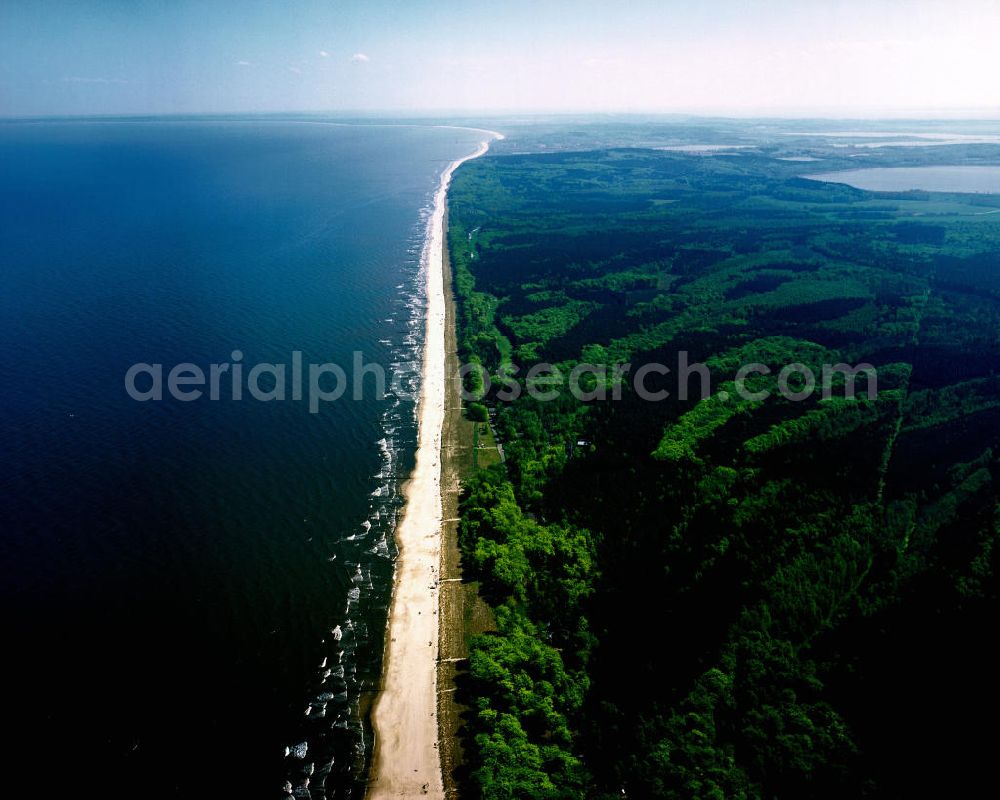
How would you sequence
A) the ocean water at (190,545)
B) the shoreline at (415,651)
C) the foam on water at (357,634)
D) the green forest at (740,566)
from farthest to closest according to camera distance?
the ocean water at (190,545), the foam on water at (357,634), the shoreline at (415,651), the green forest at (740,566)

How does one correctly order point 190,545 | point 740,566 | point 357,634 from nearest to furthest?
1. point 357,634
2. point 740,566
3. point 190,545

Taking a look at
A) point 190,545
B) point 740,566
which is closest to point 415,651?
point 190,545

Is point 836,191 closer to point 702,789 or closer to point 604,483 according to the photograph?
point 604,483

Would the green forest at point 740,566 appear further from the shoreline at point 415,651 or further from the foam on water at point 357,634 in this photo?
the foam on water at point 357,634

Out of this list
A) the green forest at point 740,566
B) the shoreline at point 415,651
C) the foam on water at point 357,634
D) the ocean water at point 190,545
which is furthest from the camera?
the ocean water at point 190,545

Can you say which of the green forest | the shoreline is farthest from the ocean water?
the green forest

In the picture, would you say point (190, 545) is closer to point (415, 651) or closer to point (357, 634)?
point (357, 634)

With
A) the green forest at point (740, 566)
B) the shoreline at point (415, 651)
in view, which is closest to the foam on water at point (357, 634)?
the shoreline at point (415, 651)

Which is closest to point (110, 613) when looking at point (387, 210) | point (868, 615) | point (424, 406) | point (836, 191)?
point (424, 406)
